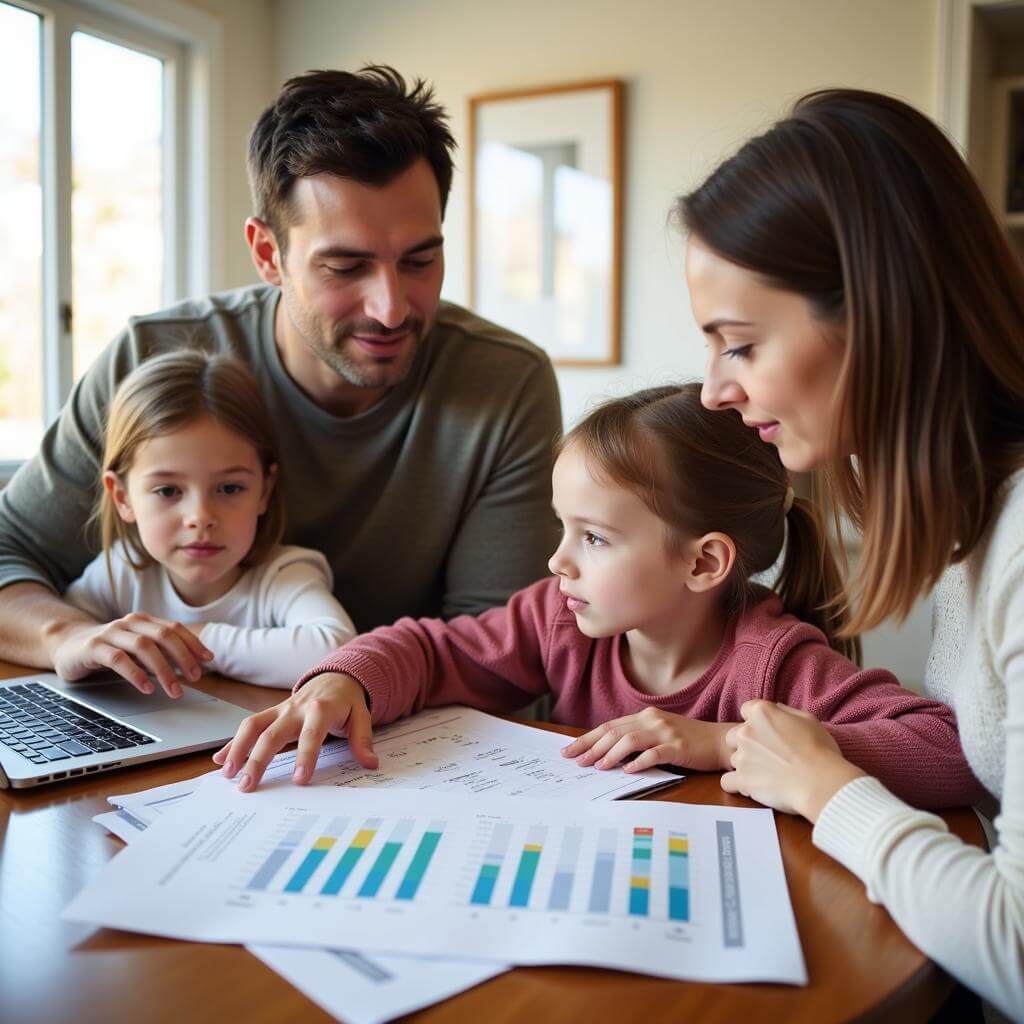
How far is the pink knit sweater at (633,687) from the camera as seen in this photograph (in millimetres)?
932

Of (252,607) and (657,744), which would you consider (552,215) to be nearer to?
(252,607)

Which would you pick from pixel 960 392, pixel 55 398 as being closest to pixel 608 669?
pixel 960 392

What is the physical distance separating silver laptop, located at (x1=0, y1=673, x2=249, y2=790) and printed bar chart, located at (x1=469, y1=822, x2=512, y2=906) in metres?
0.38

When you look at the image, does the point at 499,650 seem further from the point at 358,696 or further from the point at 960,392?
the point at 960,392

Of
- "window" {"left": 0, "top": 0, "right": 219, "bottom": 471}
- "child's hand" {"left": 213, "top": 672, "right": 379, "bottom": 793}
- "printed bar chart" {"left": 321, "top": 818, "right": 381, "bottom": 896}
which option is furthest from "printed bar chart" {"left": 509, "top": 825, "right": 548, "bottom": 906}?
"window" {"left": 0, "top": 0, "right": 219, "bottom": 471}

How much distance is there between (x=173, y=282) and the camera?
348cm

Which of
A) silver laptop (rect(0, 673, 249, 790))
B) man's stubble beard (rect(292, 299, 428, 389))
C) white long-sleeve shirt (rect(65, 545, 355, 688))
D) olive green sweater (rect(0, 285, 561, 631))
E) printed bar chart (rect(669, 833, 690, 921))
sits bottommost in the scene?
silver laptop (rect(0, 673, 249, 790))

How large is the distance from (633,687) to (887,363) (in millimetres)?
553

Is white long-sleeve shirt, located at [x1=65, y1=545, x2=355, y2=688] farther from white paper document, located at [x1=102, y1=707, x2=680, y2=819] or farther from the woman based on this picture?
the woman

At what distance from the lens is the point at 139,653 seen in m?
1.21

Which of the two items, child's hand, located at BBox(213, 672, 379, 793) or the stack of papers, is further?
child's hand, located at BBox(213, 672, 379, 793)

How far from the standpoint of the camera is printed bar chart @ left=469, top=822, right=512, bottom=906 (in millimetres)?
720

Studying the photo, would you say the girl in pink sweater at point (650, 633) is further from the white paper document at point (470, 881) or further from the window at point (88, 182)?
the window at point (88, 182)

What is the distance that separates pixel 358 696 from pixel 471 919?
0.42 meters
